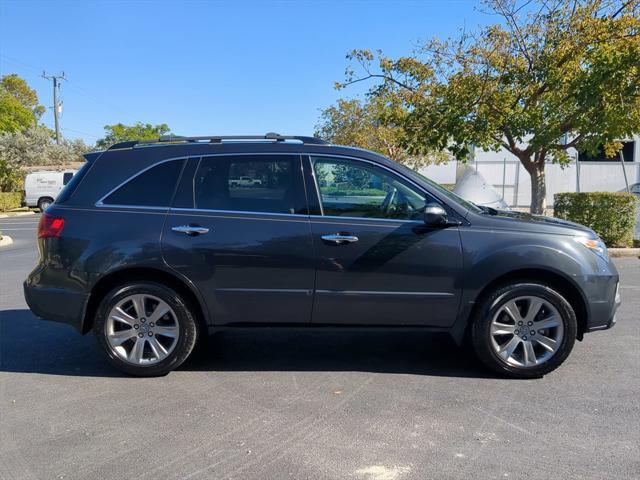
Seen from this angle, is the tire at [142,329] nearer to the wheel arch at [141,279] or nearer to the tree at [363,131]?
the wheel arch at [141,279]

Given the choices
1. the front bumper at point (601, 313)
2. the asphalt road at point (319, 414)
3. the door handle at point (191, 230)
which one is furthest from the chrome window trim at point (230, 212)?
the front bumper at point (601, 313)

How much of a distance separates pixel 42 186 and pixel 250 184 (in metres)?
29.7

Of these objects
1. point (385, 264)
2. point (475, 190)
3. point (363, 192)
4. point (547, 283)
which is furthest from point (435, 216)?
point (475, 190)

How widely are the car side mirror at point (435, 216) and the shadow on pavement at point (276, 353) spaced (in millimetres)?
1207

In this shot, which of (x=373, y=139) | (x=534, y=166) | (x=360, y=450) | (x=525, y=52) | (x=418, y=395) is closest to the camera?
(x=360, y=450)

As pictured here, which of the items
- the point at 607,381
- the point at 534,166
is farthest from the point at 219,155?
the point at 534,166

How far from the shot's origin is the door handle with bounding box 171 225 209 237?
444 cm

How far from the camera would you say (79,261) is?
4.50 metres

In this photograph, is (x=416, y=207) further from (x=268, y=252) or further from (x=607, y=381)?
(x=607, y=381)

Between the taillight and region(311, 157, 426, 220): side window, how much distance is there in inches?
85.6

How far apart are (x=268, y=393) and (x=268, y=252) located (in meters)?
1.10

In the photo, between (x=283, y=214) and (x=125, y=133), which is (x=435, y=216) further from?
(x=125, y=133)

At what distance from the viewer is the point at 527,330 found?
14.6 feet

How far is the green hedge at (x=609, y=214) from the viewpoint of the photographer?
1116cm
